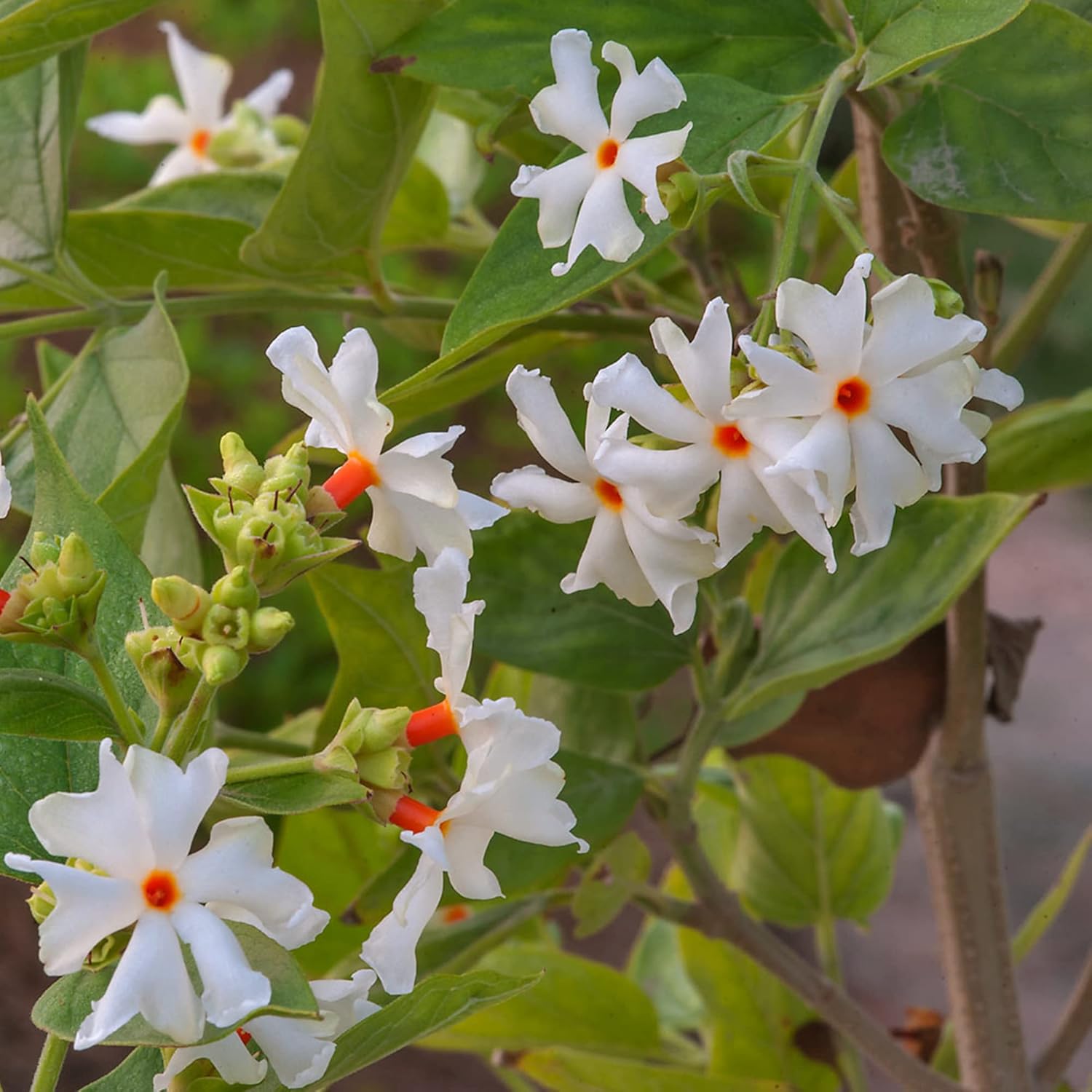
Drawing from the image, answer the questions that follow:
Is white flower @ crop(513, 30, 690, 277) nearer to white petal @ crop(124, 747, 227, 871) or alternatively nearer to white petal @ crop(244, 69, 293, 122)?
white petal @ crop(124, 747, 227, 871)

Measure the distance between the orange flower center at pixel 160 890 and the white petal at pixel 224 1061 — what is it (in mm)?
42

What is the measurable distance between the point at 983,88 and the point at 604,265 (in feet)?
0.38

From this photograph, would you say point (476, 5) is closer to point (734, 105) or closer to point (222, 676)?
point (734, 105)

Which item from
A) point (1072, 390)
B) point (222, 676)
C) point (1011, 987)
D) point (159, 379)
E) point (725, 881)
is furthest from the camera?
point (1072, 390)

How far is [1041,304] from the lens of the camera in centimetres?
51

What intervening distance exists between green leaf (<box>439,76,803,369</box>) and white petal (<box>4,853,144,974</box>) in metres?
0.13

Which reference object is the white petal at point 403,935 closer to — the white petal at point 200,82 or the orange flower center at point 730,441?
the orange flower center at point 730,441

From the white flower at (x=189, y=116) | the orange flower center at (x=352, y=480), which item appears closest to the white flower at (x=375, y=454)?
the orange flower center at (x=352, y=480)

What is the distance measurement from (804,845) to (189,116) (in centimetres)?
42

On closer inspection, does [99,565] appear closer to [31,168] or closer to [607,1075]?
[31,168]

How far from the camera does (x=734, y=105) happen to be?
0.34 m

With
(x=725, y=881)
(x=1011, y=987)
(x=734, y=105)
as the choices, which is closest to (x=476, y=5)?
(x=734, y=105)

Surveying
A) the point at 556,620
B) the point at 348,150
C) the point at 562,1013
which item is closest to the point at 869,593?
the point at 556,620

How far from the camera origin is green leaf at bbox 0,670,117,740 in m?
0.29
